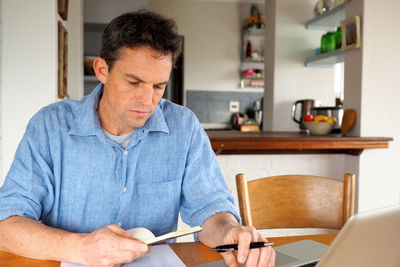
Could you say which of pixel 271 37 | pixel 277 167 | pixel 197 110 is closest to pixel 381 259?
pixel 277 167

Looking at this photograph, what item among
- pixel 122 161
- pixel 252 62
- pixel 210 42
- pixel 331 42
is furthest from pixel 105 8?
pixel 122 161

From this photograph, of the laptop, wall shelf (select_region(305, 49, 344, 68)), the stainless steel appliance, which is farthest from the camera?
wall shelf (select_region(305, 49, 344, 68))

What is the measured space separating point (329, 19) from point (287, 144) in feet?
5.09

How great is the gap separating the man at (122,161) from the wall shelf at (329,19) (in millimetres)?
2046

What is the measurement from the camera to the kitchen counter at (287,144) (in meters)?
2.18

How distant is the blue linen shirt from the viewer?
1.14 metres

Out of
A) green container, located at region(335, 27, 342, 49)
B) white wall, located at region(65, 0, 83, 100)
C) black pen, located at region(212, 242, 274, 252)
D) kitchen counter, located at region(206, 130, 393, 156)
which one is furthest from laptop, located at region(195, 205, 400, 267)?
white wall, located at region(65, 0, 83, 100)

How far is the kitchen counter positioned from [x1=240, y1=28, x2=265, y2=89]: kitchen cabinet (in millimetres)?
3512

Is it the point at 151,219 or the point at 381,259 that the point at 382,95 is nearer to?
the point at 151,219

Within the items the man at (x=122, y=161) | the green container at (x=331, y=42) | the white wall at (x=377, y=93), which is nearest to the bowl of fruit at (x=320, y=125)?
the white wall at (x=377, y=93)

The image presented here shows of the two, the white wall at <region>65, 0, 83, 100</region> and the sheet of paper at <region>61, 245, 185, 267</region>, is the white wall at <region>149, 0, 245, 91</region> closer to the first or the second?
the white wall at <region>65, 0, 83, 100</region>

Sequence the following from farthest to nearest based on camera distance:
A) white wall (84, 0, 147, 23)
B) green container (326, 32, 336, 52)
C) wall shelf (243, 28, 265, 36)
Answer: wall shelf (243, 28, 265, 36) < white wall (84, 0, 147, 23) < green container (326, 32, 336, 52)

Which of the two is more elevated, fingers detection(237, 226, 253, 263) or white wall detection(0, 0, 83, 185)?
white wall detection(0, 0, 83, 185)

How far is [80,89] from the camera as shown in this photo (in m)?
3.84
